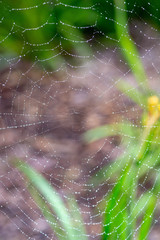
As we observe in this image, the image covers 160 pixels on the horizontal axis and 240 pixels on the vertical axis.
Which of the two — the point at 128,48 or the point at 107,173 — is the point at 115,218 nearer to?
the point at 128,48

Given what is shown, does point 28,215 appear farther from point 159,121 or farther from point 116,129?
point 159,121

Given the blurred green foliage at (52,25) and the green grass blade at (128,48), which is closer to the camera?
the green grass blade at (128,48)

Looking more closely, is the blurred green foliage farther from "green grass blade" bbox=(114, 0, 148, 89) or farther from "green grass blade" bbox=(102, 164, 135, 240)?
"green grass blade" bbox=(102, 164, 135, 240)

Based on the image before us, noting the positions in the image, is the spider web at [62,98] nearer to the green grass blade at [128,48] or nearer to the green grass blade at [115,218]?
the green grass blade at [128,48]

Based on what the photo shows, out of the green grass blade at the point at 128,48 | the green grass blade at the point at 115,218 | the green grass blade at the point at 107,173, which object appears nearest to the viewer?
the green grass blade at the point at 115,218

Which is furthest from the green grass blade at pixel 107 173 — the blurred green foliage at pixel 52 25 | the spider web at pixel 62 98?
the blurred green foliage at pixel 52 25

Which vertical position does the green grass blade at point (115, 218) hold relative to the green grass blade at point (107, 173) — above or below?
above

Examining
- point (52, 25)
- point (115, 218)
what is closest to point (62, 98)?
point (52, 25)
